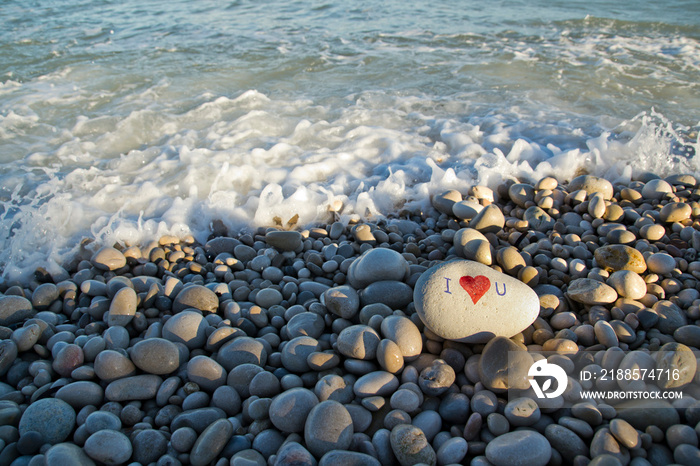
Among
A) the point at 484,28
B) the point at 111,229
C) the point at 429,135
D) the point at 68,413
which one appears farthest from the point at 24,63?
the point at 484,28

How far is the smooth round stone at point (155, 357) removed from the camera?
1977 mm

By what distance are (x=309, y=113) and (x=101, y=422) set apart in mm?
4356

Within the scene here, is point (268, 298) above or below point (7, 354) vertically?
below

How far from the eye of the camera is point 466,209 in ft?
10.5

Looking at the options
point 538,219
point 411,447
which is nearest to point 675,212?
point 538,219

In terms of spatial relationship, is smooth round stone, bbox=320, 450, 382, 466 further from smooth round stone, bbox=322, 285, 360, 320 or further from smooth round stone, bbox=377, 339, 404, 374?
smooth round stone, bbox=322, 285, 360, 320

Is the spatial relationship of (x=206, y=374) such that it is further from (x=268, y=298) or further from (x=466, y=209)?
(x=466, y=209)

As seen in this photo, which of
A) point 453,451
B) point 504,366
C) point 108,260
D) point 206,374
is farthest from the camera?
point 108,260

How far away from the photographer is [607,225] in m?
2.87

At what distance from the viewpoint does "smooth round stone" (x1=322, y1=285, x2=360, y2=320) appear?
89.4 inches

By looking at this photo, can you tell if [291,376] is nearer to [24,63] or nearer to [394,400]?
[394,400]

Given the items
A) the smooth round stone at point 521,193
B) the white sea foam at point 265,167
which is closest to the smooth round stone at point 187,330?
the white sea foam at point 265,167

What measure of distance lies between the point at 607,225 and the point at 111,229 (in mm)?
3437

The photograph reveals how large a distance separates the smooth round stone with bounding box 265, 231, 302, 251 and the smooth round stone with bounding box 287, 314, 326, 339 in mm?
821
